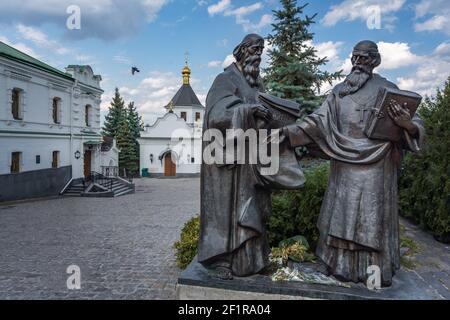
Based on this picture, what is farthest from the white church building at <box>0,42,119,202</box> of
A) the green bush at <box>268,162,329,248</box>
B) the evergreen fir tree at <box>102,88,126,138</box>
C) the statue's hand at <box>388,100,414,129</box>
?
the statue's hand at <box>388,100,414,129</box>

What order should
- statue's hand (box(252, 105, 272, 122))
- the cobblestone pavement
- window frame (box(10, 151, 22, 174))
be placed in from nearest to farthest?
statue's hand (box(252, 105, 272, 122)) → the cobblestone pavement → window frame (box(10, 151, 22, 174))

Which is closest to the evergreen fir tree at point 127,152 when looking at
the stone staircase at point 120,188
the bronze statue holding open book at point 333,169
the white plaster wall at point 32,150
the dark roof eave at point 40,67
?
the stone staircase at point 120,188

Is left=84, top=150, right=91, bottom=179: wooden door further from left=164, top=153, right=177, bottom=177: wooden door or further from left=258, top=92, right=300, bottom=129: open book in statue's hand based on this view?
left=258, top=92, right=300, bottom=129: open book in statue's hand

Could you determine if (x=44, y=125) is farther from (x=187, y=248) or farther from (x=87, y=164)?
(x=187, y=248)

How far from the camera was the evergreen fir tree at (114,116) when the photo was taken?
3843 centimetres

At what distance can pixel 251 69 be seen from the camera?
3.96m

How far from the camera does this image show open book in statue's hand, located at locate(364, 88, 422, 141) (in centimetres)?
346

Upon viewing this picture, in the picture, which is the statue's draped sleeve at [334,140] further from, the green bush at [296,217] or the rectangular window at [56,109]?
the rectangular window at [56,109]

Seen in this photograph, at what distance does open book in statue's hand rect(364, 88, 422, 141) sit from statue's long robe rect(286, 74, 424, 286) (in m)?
0.10

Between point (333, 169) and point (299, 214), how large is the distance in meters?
3.34

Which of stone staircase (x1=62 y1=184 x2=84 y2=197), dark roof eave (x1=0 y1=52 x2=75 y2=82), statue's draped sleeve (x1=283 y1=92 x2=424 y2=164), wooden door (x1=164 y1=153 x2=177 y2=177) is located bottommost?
stone staircase (x1=62 y1=184 x2=84 y2=197)

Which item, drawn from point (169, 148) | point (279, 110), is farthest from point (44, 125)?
point (279, 110)

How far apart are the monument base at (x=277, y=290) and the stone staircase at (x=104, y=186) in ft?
56.8
